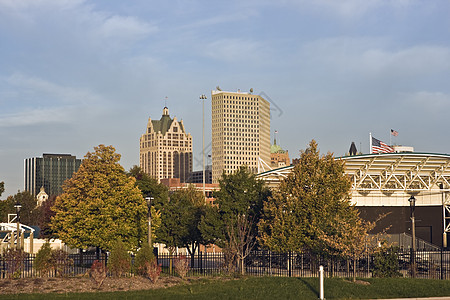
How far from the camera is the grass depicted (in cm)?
2542

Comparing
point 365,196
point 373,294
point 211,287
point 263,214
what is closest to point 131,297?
point 211,287

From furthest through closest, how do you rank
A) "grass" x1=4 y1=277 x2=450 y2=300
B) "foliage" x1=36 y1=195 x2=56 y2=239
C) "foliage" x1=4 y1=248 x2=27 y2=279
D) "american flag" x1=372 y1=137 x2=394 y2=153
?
"american flag" x1=372 y1=137 x2=394 y2=153, "foliage" x1=36 y1=195 x2=56 y2=239, "foliage" x1=4 y1=248 x2=27 y2=279, "grass" x1=4 y1=277 x2=450 y2=300

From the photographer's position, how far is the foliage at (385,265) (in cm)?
3444

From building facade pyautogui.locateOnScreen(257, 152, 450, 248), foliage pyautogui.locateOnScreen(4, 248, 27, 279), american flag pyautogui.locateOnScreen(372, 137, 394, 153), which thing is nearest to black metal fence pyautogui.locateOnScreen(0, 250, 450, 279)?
foliage pyautogui.locateOnScreen(4, 248, 27, 279)

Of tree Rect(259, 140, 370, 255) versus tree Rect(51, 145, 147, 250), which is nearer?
tree Rect(259, 140, 370, 255)

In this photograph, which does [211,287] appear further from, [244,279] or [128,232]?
[128,232]

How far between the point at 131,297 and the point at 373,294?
10586 mm

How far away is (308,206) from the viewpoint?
4175 centimetres

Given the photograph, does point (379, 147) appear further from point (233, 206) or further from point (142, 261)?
point (142, 261)

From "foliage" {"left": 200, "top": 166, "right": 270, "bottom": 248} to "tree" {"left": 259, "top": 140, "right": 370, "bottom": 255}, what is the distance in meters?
3.38

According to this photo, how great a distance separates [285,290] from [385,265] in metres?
10.4

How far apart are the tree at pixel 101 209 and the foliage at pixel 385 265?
17682mm

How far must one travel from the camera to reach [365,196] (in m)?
89.8

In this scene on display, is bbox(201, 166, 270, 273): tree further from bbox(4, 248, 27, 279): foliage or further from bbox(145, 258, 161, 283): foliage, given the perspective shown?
bbox(4, 248, 27, 279): foliage
